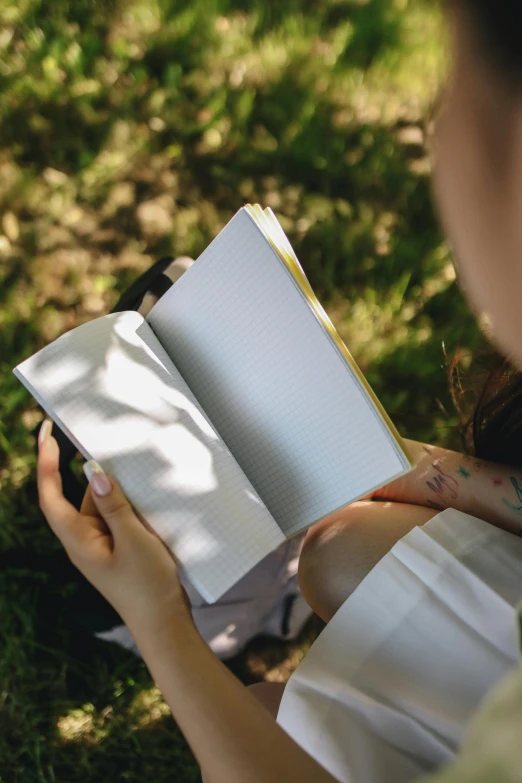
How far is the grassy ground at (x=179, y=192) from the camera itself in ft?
4.67

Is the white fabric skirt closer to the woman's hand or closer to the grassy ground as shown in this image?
the woman's hand

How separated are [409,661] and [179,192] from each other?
1.35 metres

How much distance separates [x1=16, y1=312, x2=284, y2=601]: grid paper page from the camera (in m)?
0.88

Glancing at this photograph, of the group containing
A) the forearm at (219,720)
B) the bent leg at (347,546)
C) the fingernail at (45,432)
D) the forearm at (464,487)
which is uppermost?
the fingernail at (45,432)

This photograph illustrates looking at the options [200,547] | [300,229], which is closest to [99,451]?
[200,547]

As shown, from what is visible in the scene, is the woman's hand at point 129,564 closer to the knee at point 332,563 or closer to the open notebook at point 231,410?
the open notebook at point 231,410

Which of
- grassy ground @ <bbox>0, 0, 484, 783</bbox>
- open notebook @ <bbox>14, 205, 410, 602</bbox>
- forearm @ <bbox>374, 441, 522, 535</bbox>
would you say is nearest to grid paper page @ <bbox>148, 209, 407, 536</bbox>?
open notebook @ <bbox>14, 205, 410, 602</bbox>

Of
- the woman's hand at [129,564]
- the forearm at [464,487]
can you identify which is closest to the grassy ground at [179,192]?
the forearm at [464,487]

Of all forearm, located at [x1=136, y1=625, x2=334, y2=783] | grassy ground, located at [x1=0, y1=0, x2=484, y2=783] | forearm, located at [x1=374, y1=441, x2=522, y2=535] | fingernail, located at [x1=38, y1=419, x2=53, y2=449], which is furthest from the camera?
grassy ground, located at [x1=0, y1=0, x2=484, y2=783]

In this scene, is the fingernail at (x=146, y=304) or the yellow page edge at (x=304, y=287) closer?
the yellow page edge at (x=304, y=287)

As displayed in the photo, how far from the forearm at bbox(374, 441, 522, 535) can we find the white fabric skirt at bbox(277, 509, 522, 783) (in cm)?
14

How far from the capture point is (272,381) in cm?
93

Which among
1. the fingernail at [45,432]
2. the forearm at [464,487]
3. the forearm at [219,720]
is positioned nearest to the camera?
the forearm at [219,720]

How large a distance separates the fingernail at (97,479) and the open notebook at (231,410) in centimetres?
3
